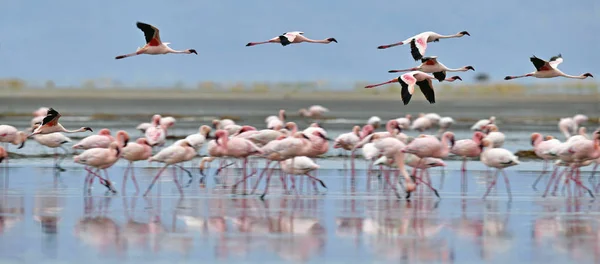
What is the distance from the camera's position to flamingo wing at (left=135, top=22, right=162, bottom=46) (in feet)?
59.2

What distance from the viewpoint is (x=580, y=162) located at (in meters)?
17.0

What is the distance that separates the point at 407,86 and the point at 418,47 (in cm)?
52

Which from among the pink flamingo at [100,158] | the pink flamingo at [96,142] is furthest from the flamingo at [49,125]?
the pink flamingo at [100,158]

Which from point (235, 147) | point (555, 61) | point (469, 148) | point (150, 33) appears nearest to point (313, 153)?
point (235, 147)

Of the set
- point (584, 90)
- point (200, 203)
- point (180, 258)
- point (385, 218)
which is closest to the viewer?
point (180, 258)

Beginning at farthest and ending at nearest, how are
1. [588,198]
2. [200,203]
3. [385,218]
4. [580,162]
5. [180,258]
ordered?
[580,162]
[588,198]
[200,203]
[385,218]
[180,258]

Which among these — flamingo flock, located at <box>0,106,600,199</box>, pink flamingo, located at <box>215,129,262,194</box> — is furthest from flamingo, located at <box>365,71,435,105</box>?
pink flamingo, located at <box>215,129,262,194</box>

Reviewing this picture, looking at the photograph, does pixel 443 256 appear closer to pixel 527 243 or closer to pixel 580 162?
pixel 527 243

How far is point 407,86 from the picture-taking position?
16234 millimetres

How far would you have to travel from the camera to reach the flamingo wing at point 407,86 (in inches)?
629

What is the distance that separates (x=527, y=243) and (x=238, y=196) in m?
4.77

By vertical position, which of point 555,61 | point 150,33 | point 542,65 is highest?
point 150,33

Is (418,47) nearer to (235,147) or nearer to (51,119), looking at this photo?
(235,147)

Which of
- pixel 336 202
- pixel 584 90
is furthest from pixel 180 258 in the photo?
pixel 584 90
